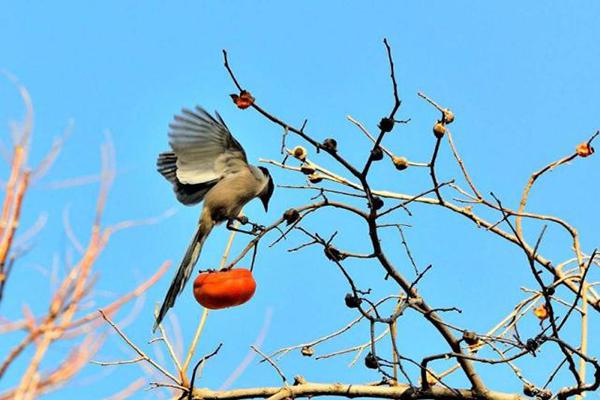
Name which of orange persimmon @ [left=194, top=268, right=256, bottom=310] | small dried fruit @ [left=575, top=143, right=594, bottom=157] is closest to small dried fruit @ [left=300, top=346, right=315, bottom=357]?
orange persimmon @ [left=194, top=268, right=256, bottom=310]

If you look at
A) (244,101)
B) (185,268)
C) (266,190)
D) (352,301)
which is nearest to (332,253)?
(352,301)

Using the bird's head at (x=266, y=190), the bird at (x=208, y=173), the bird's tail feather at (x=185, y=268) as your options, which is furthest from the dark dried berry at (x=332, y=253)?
the bird's head at (x=266, y=190)

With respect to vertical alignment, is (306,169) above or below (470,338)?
above

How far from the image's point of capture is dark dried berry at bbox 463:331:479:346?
2.97m

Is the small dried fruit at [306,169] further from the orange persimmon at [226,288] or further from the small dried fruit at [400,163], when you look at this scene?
the orange persimmon at [226,288]

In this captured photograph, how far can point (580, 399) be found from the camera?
2.94 metres

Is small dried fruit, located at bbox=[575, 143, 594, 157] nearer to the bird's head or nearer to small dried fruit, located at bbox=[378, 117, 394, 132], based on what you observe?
small dried fruit, located at bbox=[378, 117, 394, 132]

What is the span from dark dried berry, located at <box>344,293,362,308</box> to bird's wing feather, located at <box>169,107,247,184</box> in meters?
1.42

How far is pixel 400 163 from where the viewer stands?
10.7 ft

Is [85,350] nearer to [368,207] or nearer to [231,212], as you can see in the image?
[368,207]

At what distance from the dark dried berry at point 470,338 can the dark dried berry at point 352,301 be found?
415 millimetres

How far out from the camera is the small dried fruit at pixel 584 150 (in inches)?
128

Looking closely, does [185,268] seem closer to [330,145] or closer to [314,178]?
[314,178]

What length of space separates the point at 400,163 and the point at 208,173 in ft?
4.12
